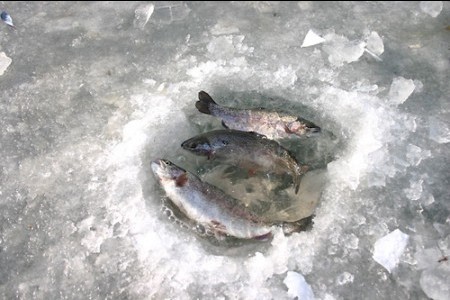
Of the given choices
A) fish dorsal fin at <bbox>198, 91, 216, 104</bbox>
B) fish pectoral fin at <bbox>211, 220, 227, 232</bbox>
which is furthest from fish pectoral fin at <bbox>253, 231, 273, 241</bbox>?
fish dorsal fin at <bbox>198, 91, 216, 104</bbox>

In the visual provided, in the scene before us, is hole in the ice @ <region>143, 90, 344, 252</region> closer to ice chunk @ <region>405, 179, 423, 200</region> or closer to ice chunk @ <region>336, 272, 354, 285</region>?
ice chunk @ <region>336, 272, 354, 285</region>

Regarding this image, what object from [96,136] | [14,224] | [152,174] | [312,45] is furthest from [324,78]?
[14,224]

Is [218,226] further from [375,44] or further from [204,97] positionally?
[375,44]

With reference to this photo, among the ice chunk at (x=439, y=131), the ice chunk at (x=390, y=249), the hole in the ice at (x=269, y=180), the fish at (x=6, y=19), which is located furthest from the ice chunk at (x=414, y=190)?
the fish at (x=6, y=19)

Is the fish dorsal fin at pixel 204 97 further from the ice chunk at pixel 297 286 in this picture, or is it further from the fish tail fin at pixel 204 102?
the ice chunk at pixel 297 286

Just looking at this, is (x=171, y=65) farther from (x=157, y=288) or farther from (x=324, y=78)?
(x=157, y=288)
